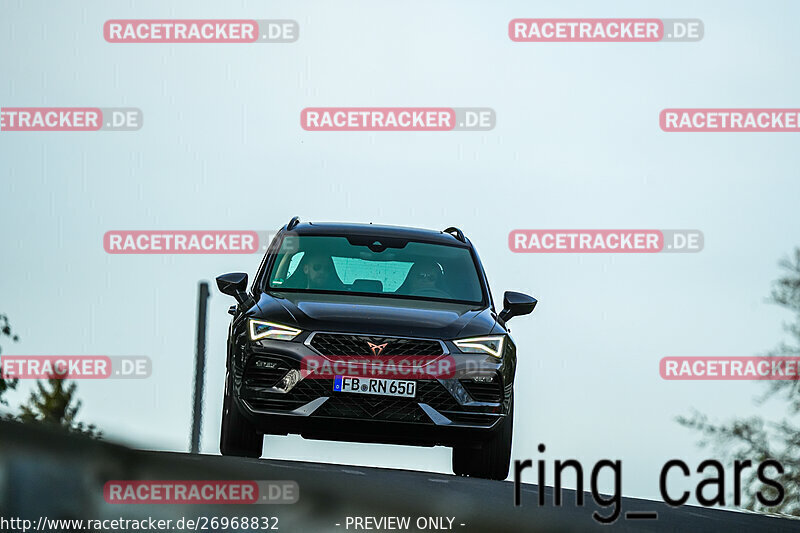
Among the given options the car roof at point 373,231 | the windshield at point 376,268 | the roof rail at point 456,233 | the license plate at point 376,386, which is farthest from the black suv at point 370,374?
→ the roof rail at point 456,233

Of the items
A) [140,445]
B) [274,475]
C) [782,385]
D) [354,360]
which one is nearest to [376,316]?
[354,360]

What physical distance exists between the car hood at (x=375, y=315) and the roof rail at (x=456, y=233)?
145 centimetres

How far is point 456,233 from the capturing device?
1220cm

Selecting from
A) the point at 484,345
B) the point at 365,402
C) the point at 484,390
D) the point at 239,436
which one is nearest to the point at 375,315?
the point at 365,402

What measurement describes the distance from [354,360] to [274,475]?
5711 mm

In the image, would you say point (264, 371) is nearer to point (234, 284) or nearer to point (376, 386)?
point (376, 386)

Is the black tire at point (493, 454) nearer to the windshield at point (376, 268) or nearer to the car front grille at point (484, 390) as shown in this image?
the car front grille at point (484, 390)

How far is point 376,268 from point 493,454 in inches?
77.2

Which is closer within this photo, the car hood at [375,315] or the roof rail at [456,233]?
the car hood at [375,315]

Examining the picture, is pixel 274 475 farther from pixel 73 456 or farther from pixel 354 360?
pixel 354 360

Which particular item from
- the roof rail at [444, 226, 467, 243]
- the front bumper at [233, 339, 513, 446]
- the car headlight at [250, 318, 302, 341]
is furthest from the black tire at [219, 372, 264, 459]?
the roof rail at [444, 226, 467, 243]

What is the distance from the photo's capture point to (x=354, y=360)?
9.56 metres

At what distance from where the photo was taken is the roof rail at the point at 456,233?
39.4 ft

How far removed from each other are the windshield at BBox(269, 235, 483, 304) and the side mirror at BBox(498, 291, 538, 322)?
0.22 m
